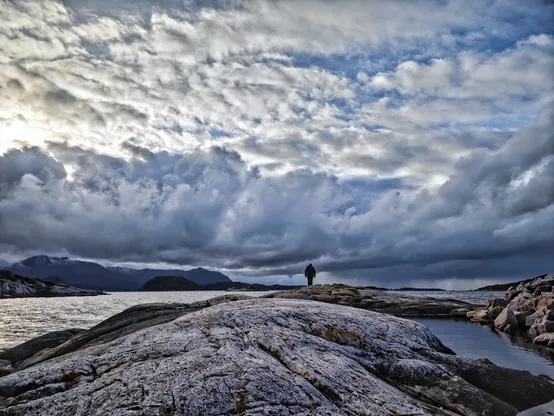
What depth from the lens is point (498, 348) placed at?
84.6 ft

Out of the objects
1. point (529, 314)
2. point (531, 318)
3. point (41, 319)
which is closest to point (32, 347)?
point (531, 318)

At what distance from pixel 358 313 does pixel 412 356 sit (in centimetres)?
270

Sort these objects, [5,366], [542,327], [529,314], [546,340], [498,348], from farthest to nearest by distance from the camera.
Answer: [529,314] → [542,327] → [546,340] → [498,348] → [5,366]

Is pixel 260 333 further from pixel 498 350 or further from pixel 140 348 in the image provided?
pixel 498 350

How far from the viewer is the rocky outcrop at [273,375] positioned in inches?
339

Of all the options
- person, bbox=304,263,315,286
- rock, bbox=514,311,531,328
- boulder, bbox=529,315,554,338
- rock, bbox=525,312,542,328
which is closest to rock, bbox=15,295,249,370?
boulder, bbox=529,315,554,338

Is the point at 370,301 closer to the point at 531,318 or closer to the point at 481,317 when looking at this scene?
the point at 481,317

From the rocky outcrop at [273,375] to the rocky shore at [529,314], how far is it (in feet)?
59.1

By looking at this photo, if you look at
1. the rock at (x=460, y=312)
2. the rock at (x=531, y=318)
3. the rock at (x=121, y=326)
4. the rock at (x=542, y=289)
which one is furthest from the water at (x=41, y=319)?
the rock at (x=542, y=289)

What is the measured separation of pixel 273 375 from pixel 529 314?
35485mm

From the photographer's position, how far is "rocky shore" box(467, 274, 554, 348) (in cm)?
3016

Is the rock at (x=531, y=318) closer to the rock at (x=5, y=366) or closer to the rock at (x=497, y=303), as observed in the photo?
the rock at (x=497, y=303)

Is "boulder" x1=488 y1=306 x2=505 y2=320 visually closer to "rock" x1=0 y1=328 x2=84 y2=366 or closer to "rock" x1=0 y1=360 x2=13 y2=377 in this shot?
"rock" x1=0 y1=328 x2=84 y2=366

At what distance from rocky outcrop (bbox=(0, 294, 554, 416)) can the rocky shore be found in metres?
18.0
